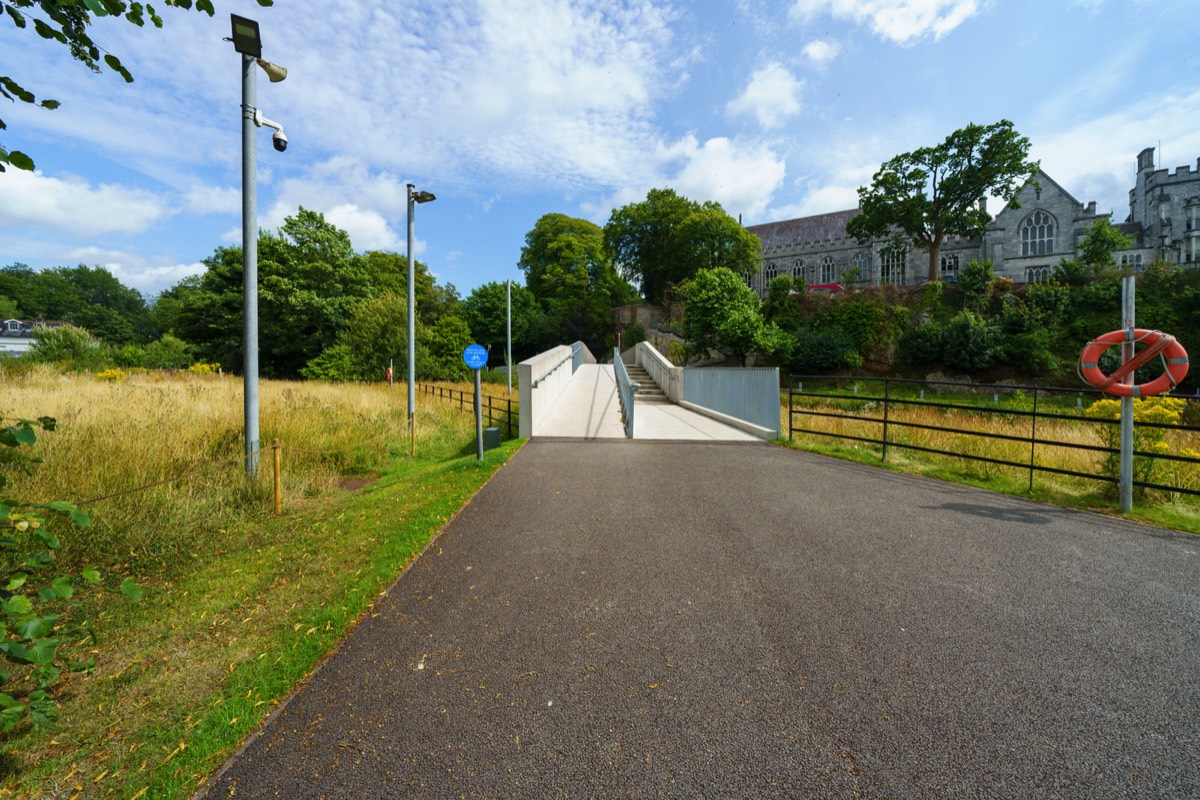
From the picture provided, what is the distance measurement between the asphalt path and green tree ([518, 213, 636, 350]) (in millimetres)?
43176

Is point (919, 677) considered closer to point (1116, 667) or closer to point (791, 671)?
point (791, 671)

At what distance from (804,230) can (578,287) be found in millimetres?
31334

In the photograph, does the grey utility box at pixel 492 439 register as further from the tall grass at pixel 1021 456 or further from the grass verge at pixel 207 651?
the tall grass at pixel 1021 456

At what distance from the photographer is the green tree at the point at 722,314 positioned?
98.3 ft

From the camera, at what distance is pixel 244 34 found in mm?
6578

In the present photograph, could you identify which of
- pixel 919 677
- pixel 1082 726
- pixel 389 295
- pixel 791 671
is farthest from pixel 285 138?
pixel 389 295

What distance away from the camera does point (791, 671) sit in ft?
9.46

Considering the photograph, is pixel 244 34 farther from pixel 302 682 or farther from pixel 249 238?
pixel 302 682

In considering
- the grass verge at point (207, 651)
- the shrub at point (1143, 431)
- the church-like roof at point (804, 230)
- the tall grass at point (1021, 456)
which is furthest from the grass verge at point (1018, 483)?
the church-like roof at point (804, 230)

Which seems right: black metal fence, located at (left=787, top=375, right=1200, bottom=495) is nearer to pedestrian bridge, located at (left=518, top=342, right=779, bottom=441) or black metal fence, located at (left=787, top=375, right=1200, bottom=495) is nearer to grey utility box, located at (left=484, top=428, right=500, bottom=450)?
pedestrian bridge, located at (left=518, top=342, right=779, bottom=441)

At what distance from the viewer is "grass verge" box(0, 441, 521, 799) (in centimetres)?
227

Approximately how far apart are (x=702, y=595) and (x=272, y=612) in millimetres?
3318

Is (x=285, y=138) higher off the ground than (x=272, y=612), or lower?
higher

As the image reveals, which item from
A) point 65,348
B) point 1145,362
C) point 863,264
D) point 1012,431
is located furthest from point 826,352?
point 65,348
